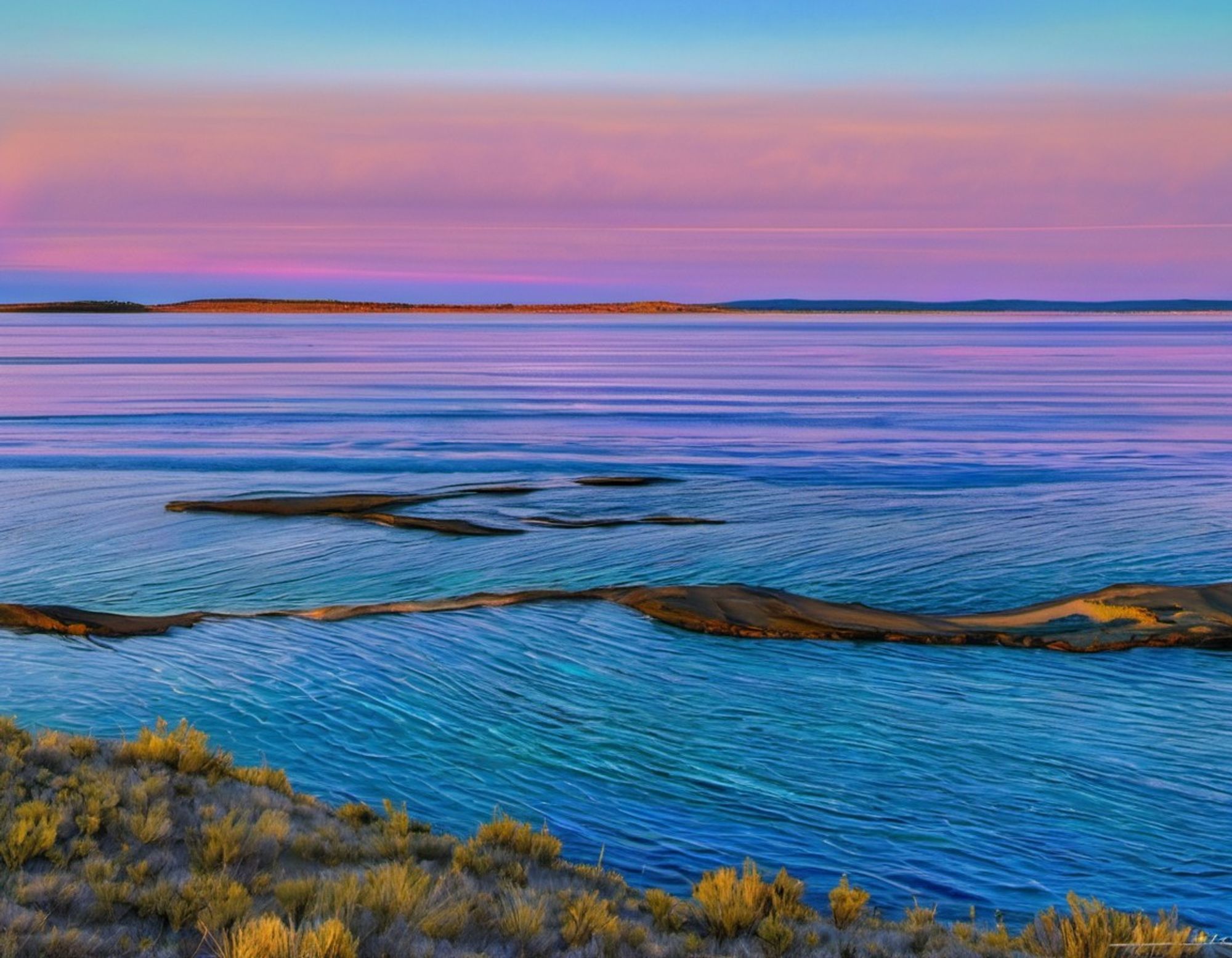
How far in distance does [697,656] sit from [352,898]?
7654mm

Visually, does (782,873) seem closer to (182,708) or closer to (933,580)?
(182,708)

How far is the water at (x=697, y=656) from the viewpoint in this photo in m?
8.82

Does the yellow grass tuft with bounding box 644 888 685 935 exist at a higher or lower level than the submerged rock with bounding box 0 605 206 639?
higher

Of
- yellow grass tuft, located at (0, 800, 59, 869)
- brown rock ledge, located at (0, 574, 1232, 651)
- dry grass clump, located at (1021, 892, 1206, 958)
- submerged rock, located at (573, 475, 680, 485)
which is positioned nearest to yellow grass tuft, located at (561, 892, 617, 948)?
dry grass clump, located at (1021, 892, 1206, 958)

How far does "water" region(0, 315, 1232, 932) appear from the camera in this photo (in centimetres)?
882

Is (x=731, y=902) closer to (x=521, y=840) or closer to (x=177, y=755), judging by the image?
(x=521, y=840)

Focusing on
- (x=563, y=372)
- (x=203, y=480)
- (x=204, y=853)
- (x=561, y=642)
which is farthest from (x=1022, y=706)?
(x=563, y=372)

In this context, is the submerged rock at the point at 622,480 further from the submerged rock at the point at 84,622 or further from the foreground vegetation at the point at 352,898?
the foreground vegetation at the point at 352,898

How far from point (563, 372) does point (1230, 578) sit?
63.4m

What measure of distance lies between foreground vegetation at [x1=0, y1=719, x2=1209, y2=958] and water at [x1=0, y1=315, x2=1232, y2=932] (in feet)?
2.77

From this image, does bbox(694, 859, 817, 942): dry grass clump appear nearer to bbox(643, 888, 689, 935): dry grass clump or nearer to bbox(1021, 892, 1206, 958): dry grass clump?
bbox(643, 888, 689, 935): dry grass clump

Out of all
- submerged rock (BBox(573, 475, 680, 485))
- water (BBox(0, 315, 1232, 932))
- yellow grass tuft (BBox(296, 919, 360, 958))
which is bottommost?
water (BBox(0, 315, 1232, 932))

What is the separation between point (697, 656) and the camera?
13492 millimetres

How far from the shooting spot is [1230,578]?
16.7m
